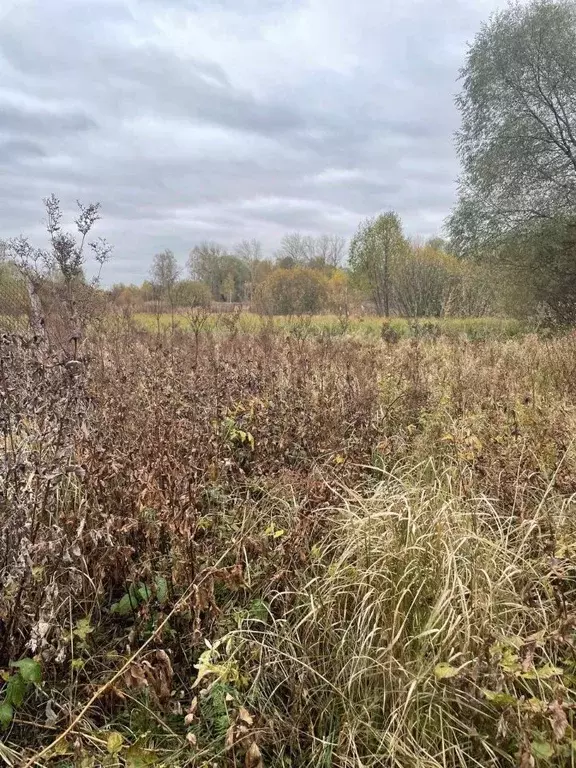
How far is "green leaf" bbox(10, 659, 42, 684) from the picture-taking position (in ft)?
5.56

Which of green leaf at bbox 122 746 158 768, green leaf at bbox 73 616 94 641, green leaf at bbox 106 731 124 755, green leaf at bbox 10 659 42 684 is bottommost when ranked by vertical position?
green leaf at bbox 122 746 158 768

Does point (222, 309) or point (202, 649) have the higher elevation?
point (222, 309)

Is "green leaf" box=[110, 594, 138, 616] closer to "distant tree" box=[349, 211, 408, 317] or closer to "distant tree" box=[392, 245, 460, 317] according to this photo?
"distant tree" box=[392, 245, 460, 317]

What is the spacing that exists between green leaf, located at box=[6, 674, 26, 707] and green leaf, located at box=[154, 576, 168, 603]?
55cm

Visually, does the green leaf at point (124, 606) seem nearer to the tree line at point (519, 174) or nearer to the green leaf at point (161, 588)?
the green leaf at point (161, 588)

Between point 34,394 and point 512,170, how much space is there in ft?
52.9

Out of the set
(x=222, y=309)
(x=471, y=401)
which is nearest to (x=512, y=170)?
(x=222, y=309)

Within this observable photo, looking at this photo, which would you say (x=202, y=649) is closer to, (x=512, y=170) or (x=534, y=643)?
(x=534, y=643)

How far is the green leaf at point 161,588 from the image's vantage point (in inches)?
83.0

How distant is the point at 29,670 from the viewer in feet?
5.62

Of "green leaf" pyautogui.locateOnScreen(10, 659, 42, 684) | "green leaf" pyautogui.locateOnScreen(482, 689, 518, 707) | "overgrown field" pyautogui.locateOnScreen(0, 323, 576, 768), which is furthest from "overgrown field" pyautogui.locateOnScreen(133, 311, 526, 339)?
"green leaf" pyautogui.locateOnScreen(482, 689, 518, 707)

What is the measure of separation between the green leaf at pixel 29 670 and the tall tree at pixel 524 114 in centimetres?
1622

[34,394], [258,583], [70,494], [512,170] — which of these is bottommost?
[258,583]

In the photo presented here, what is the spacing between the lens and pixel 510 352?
7.61 meters
